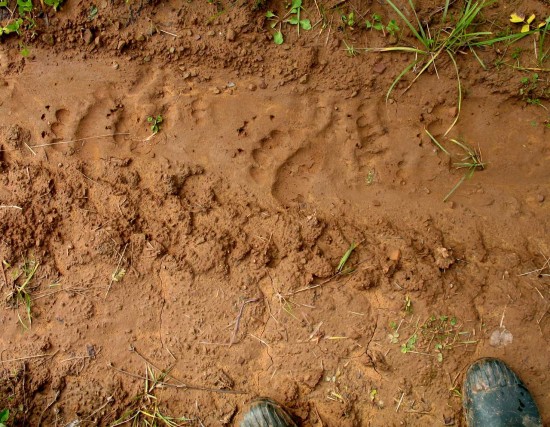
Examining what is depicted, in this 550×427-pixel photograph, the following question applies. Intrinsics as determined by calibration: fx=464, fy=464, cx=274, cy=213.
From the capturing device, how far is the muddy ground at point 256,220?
2.41m

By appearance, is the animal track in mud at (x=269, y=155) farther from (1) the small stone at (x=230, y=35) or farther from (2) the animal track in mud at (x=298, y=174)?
(1) the small stone at (x=230, y=35)

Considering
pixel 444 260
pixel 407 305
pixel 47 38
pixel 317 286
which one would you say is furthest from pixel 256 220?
pixel 47 38

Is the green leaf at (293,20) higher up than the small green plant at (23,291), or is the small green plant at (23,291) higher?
the green leaf at (293,20)

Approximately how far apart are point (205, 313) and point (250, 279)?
11.8 inches

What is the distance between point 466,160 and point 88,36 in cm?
225

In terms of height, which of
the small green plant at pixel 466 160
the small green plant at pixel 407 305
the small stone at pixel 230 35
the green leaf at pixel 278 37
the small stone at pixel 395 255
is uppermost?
the small stone at pixel 230 35

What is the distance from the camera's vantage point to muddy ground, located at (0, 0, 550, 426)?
241 cm

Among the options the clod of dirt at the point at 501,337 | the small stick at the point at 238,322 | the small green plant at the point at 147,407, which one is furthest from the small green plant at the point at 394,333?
the small green plant at the point at 147,407

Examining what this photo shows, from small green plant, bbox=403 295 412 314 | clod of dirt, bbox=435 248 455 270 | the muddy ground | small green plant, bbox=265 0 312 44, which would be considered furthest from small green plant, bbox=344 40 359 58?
small green plant, bbox=403 295 412 314

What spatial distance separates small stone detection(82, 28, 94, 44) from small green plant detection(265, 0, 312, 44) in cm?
100

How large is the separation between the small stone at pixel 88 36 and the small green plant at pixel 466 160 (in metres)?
1.97

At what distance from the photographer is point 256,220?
2533 mm

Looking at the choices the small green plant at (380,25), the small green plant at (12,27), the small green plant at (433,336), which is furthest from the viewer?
the small green plant at (12,27)

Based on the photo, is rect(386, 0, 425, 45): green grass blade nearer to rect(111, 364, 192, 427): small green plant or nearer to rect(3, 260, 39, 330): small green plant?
rect(111, 364, 192, 427): small green plant
